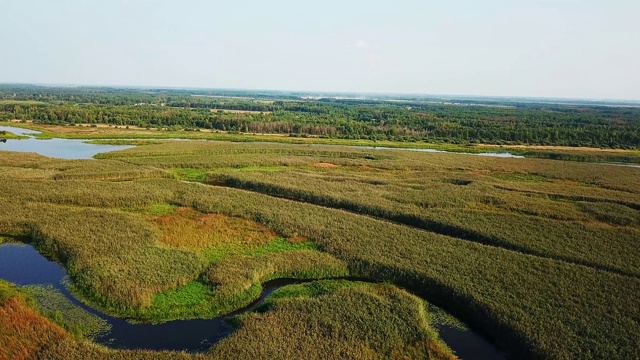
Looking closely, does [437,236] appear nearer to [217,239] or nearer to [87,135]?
[217,239]

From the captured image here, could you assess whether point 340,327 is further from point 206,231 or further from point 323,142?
point 323,142

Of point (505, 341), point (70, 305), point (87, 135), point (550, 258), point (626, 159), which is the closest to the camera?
point (505, 341)

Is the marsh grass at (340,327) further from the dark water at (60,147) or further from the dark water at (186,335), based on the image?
the dark water at (60,147)

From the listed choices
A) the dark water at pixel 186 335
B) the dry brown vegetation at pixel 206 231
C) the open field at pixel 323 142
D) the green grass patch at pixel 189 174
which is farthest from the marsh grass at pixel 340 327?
the open field at pixel 323 142

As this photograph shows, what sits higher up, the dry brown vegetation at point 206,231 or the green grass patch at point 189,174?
the green grass patch at point 189,174

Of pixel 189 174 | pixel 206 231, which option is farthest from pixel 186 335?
pixel 189 174

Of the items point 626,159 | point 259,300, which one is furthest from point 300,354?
point 626,159
